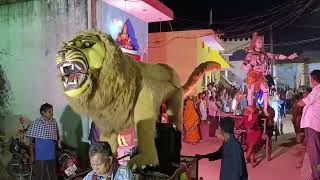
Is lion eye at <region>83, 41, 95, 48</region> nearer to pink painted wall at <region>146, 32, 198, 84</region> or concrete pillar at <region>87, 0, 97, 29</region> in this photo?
concrete pillar at <region>87, 0, 97, 29</region>

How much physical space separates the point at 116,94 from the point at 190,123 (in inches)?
309

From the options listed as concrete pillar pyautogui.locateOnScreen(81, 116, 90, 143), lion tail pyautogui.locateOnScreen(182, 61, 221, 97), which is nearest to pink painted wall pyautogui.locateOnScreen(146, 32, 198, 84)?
lion tail pyautogui.locateOnScreen(182, 61, 221, 97)

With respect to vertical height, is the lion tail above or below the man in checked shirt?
above

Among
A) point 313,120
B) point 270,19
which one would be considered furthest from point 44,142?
point 270,19

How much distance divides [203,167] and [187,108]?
3.59 m

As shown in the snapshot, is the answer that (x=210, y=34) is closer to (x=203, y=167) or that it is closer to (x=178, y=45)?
(x=178, y=45)

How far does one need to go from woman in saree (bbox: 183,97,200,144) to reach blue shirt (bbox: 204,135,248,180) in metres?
7.20

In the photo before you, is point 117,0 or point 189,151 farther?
point 189,151

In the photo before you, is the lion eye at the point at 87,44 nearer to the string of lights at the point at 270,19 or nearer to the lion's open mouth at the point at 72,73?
the lion's open mouth at the point at 72,73

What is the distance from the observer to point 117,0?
302 inches

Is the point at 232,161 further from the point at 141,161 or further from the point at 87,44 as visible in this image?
the point at 87,44

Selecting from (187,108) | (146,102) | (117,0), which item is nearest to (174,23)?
(187,108)

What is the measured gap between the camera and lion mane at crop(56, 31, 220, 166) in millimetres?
3812

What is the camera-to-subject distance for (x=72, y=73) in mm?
3602
